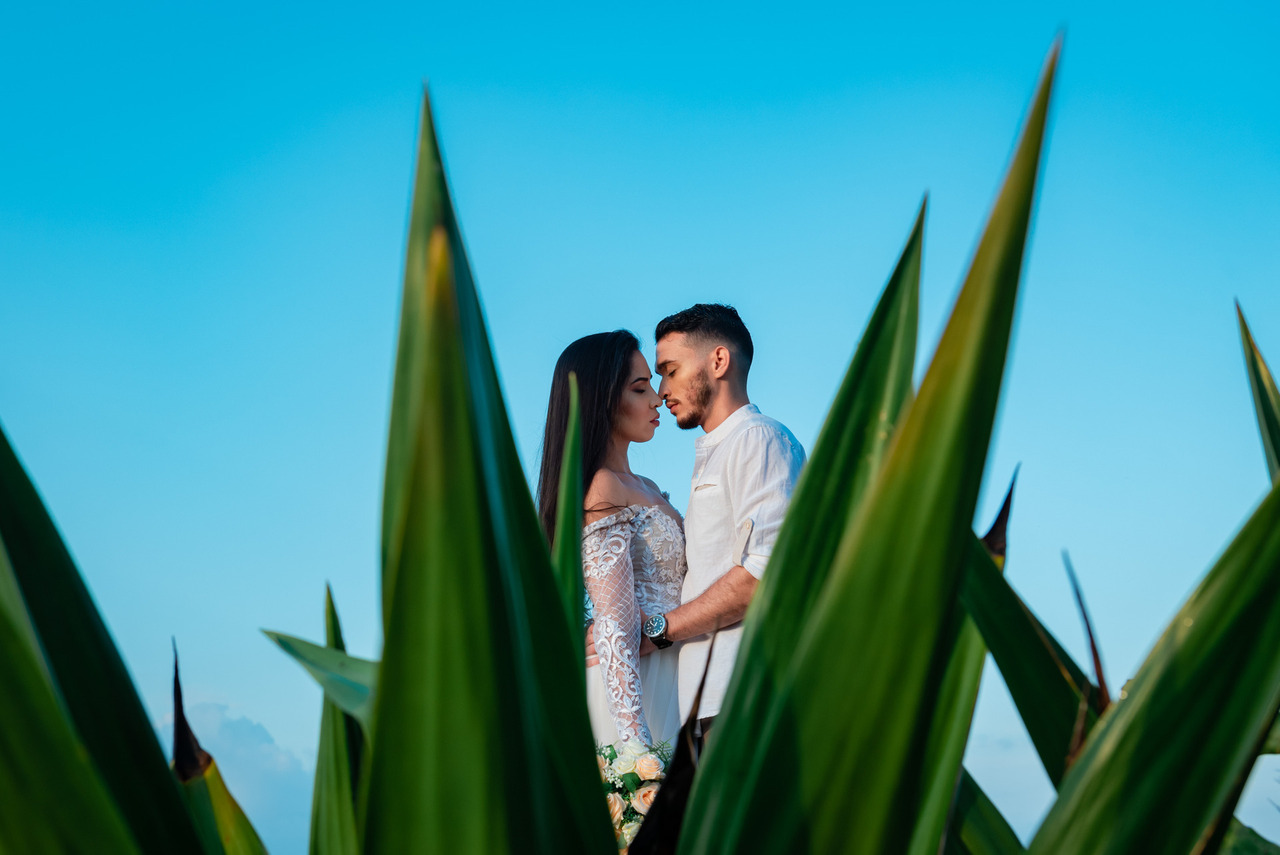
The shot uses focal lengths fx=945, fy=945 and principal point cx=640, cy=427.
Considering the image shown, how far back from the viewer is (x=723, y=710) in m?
0.46

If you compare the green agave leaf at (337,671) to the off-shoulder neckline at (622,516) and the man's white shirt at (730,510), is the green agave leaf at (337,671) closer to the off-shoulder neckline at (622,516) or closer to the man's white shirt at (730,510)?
the man's white shirt at (730,510)

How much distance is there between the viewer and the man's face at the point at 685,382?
11.8ft

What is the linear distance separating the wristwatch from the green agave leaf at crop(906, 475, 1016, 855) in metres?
2.74

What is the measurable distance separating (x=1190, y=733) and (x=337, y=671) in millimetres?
478

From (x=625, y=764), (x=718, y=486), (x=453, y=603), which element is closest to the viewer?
(x=453, y=603)

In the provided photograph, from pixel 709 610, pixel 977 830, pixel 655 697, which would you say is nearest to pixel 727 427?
pixel 709 610

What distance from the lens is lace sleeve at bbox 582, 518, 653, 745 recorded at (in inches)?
123

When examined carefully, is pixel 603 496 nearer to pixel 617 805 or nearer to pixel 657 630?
pixel 657 630

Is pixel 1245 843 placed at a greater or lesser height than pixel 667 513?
lesser

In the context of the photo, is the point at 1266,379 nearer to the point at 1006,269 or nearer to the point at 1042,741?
the point at 1042,741

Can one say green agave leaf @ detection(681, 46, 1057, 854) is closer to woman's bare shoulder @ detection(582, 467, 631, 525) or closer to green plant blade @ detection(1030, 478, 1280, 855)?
green plant blade @ detection(1030, 478, 1280, 855)

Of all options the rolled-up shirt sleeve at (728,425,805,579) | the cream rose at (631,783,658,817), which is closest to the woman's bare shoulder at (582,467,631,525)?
the rolled-up shirt sleeve at (728,425,805,579)

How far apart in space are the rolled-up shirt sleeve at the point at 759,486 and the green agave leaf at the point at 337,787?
222 centimetres

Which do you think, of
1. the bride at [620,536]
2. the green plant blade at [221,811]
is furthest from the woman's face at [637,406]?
the green plant blade at [221,811]
